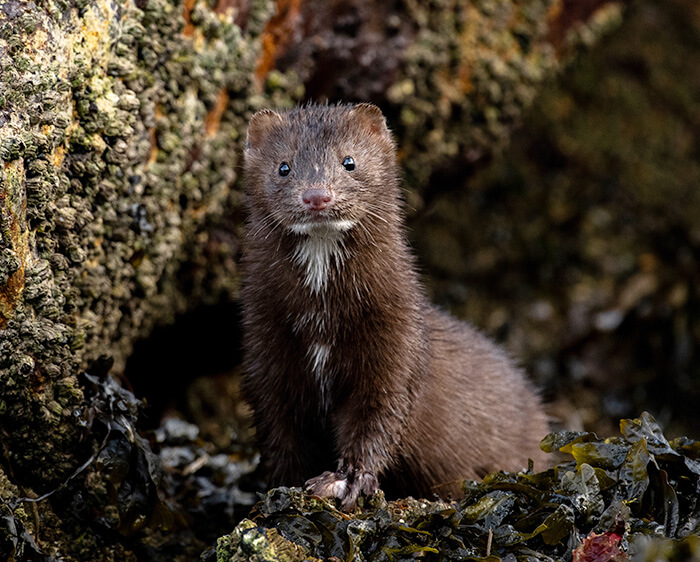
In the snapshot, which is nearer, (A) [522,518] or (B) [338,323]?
(A) [522,518]

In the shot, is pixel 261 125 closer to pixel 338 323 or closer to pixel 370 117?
pixel 370 117

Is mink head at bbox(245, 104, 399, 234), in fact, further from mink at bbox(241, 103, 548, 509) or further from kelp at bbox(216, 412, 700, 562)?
kelp at bbox(216, 412, 700, 562)

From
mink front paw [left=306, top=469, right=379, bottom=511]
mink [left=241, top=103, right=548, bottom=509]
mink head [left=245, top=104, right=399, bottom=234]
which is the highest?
mink head [left=245, top=104, right=399, bottom=234]

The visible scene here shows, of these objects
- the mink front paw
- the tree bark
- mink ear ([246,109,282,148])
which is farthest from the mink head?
A: the mink front paw

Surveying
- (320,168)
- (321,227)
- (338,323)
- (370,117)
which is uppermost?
(370,117)

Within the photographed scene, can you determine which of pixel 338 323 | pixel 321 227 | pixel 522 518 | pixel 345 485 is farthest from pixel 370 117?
pixel 522 518

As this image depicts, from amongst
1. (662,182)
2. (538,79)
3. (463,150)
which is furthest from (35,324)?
(662,182)

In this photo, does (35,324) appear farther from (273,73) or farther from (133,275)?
(273,73)
